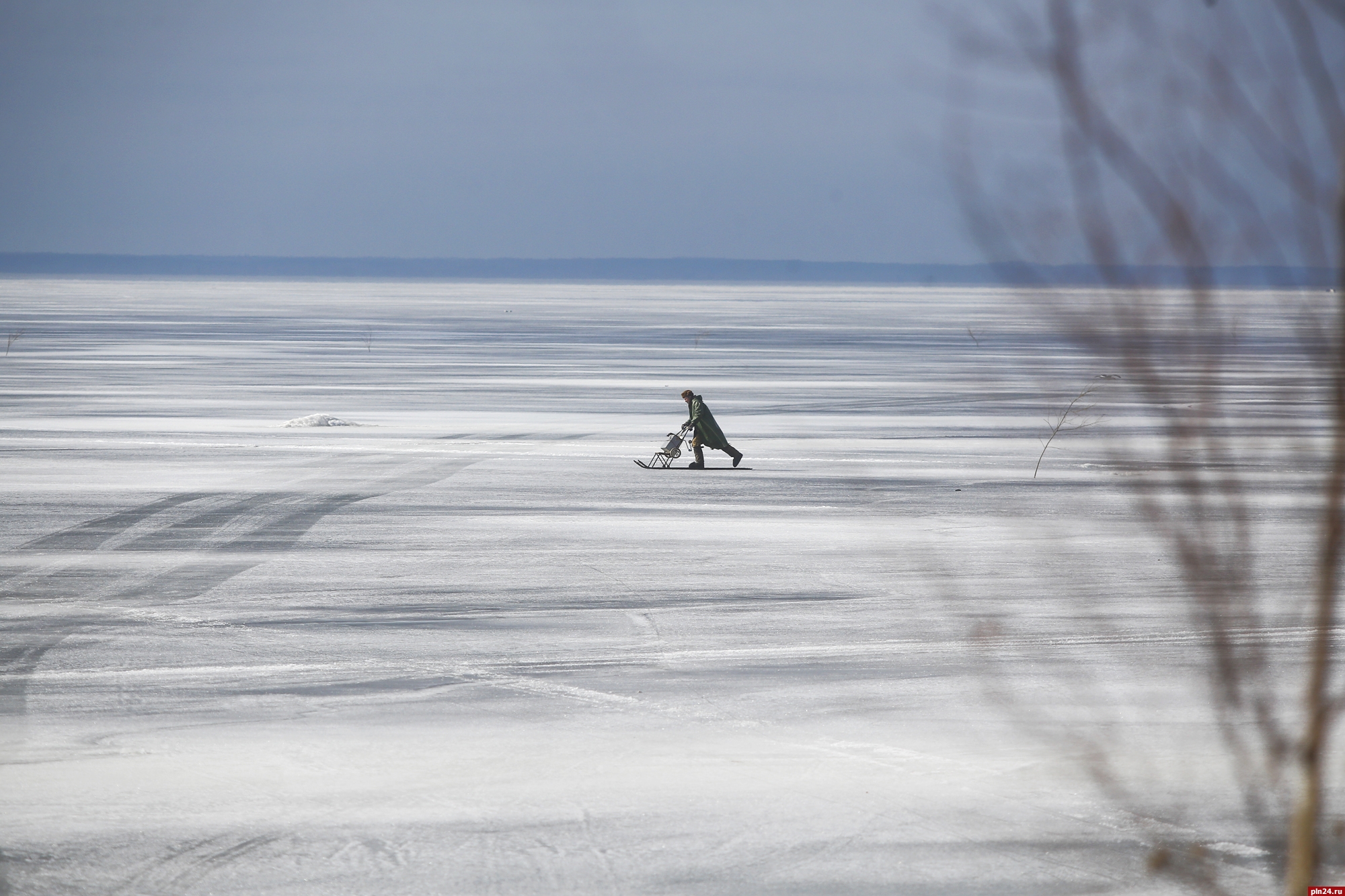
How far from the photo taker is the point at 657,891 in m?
6.32

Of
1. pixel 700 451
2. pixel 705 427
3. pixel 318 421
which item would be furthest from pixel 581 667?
pixel 318 421

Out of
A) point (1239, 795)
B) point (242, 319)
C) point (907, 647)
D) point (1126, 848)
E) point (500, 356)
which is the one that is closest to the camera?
point (1126, 848)

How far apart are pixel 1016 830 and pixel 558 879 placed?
6.56ft

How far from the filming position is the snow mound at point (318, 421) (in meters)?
28.3

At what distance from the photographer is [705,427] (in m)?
22.1

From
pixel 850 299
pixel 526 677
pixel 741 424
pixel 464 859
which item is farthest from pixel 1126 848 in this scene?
pixel 850 299

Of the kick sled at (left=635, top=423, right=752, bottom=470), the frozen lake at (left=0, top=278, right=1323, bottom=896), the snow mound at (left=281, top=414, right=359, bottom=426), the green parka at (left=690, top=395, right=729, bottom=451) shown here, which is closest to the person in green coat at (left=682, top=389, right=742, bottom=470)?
the green parka at (left=690, top=395, right=729, bottom=451)

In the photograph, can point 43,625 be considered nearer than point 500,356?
Yes

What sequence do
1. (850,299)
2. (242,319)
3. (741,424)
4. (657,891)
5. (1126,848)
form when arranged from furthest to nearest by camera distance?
1. (850,299)
2. (242,319)
3. (741,424)
4. (1126,848)
5. (657,891)

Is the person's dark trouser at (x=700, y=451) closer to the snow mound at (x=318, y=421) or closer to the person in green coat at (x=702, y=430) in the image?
the person in green coat at (x=702, y=430)

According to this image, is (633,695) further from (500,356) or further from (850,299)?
(850,299)

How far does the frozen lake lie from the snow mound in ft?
6.46

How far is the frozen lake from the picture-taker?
677 centimetres

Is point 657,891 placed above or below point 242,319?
below
